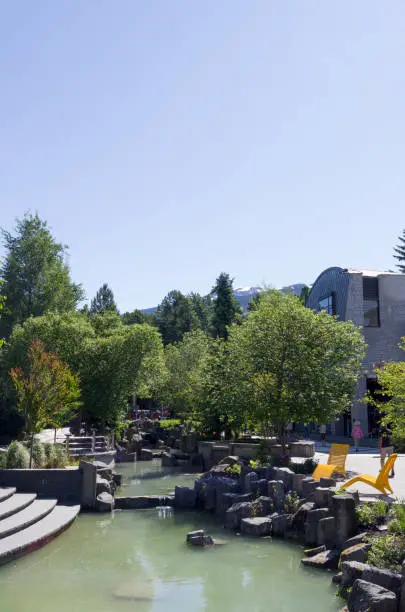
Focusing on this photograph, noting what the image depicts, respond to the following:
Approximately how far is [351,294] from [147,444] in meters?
16.7

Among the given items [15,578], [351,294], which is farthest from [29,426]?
[351,294]

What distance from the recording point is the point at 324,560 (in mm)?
10867

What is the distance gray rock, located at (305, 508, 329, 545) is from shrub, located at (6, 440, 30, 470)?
319 inches

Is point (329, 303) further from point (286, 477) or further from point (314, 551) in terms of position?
point (314, 551)

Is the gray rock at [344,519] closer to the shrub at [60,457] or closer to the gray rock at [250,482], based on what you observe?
the gray rock at [250,482]

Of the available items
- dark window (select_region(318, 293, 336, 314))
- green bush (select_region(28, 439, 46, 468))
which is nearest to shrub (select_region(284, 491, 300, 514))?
green bush (select_region(28, 439, 46, 468))

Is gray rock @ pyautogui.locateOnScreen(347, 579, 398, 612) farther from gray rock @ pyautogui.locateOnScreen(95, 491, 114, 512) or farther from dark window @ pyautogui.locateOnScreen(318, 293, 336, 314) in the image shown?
dark window @ pyautogui.locateOnScreen(318, 293, 336, 314)

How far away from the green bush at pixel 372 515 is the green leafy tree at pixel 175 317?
73.6 m

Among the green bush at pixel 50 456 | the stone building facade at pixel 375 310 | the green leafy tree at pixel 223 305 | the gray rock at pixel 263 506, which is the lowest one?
the gray rock at pixel 263 506

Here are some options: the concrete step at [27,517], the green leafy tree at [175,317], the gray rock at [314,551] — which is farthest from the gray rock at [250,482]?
the green leafy tree at [175,317]

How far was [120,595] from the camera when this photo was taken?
9.25m

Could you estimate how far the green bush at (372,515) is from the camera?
440 inches

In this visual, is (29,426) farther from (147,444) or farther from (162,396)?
(162,396)

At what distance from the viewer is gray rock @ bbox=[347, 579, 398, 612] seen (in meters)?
A: 7.33
